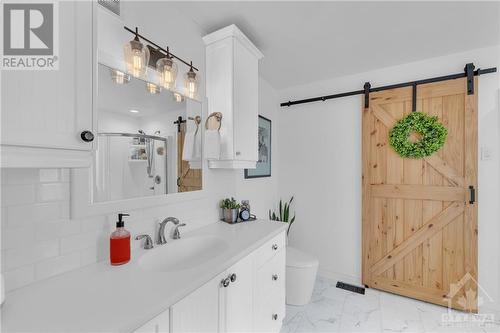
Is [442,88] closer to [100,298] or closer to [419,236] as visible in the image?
[419,236]

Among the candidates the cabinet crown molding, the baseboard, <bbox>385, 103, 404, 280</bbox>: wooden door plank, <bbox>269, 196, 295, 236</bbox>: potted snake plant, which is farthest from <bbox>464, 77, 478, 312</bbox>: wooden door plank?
the cabinet crown molding

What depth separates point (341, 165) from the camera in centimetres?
256

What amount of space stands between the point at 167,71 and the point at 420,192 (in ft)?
8.12

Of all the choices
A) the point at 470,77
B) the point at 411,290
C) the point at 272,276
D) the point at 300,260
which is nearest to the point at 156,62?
the point at 272,276

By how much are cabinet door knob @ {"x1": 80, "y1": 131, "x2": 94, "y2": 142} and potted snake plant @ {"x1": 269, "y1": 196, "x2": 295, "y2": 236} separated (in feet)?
7.48

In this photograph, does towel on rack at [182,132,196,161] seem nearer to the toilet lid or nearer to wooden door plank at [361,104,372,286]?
the toilet lid

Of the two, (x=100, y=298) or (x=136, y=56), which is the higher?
(x=136, y=56)

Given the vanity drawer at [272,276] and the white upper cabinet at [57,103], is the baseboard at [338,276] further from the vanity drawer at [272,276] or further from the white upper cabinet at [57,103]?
the white upper cabinet at [57,103]

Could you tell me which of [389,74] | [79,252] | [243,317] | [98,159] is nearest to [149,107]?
[98,159]

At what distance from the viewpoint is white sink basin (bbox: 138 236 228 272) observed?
3.85 ft

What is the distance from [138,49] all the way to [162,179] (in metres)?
0.74

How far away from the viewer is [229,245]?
1271mm

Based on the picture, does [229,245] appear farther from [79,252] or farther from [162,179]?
[79,252]

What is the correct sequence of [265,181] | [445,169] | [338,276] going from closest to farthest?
[445,169] < [338,276] < [265,181]
